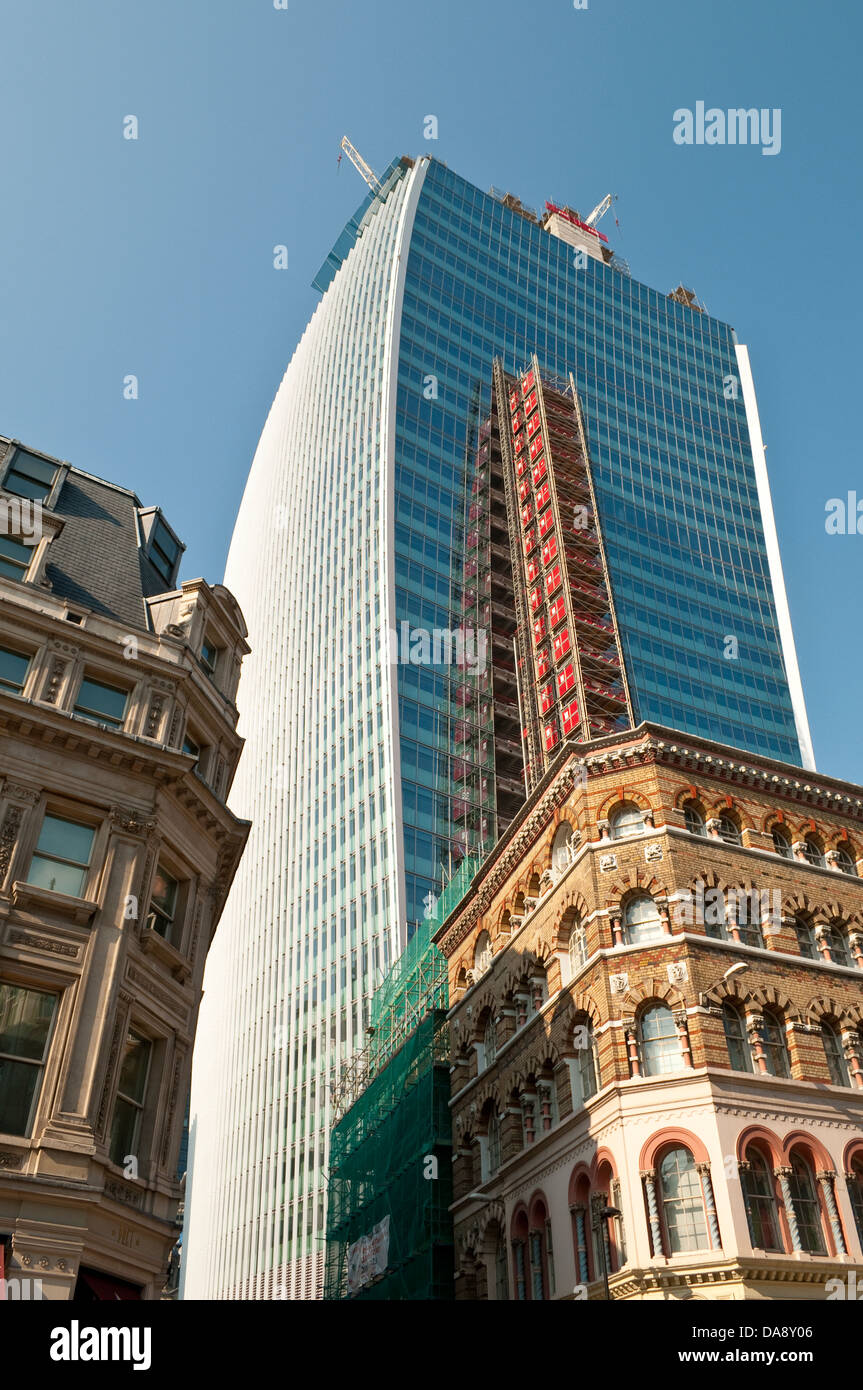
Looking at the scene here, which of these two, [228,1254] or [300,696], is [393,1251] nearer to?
[228,1254]

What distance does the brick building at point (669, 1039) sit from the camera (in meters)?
25.9

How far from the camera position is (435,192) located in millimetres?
127812

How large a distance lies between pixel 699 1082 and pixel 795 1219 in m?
3.86

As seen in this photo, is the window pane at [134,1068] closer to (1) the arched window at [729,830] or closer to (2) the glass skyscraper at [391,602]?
(1) the arched window at [729,830]

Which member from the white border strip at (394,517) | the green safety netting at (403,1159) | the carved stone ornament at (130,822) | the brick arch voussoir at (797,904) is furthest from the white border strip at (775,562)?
the carved stone ornament at (130,822)

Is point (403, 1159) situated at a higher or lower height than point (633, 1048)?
higher

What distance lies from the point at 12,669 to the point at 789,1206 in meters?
24.0

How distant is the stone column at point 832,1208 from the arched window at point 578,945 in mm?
8353

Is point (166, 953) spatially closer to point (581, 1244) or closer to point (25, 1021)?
point (25, 1021)

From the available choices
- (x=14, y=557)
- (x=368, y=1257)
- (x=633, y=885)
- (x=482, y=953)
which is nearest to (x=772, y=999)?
(x=633, y=885)

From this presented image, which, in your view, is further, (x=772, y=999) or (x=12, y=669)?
(x=772, y=999)

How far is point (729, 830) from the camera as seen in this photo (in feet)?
109

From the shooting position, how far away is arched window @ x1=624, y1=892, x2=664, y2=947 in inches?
1183

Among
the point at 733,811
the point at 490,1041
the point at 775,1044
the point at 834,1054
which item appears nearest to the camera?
the point at 775,1044
